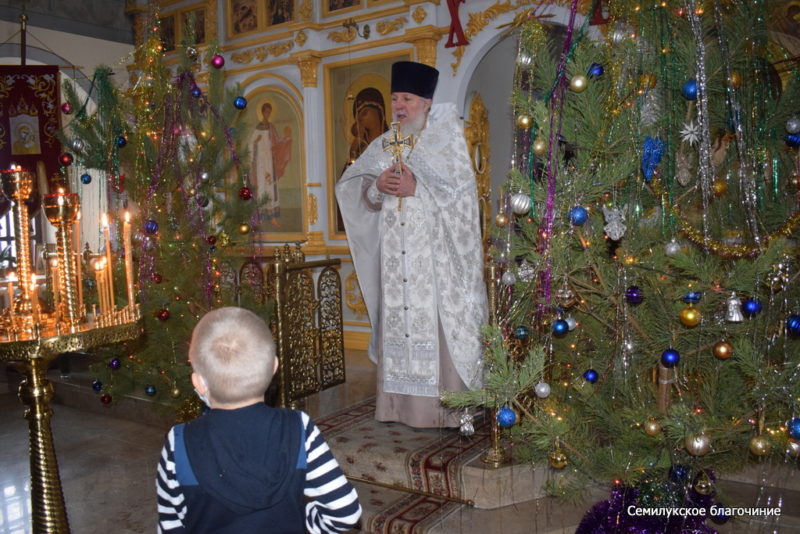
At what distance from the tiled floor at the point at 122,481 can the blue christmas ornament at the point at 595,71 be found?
6.38 feet

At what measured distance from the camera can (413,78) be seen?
4.04 metres

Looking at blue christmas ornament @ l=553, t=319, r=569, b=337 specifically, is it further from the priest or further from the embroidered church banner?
the embroidered church banner

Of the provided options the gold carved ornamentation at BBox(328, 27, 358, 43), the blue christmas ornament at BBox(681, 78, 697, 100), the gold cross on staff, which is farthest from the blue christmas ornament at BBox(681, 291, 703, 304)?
the gold carved ornamentation at BBox(328, 27, 358, 43)

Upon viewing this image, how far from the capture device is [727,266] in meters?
2.64

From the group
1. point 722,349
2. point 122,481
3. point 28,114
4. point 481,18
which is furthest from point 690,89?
point 28,114

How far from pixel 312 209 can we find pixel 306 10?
92.3 inches

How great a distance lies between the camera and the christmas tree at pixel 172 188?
16.0 feet

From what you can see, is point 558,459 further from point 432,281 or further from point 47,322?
point 47,322

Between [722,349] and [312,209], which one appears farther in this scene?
[312,209]

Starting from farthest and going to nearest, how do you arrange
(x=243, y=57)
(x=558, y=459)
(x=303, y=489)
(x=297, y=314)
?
(x=243, y=57)
(x=297, y=314)
(x=558, y=459)
(x=303, y=489)

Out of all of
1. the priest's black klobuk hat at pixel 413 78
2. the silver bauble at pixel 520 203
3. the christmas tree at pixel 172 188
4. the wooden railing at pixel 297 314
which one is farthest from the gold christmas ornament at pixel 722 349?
the christmas tree at pixel 172 188

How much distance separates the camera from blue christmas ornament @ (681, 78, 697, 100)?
2.52 m

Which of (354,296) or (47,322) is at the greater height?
(47,322)

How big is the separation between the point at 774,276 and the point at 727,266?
227mm
